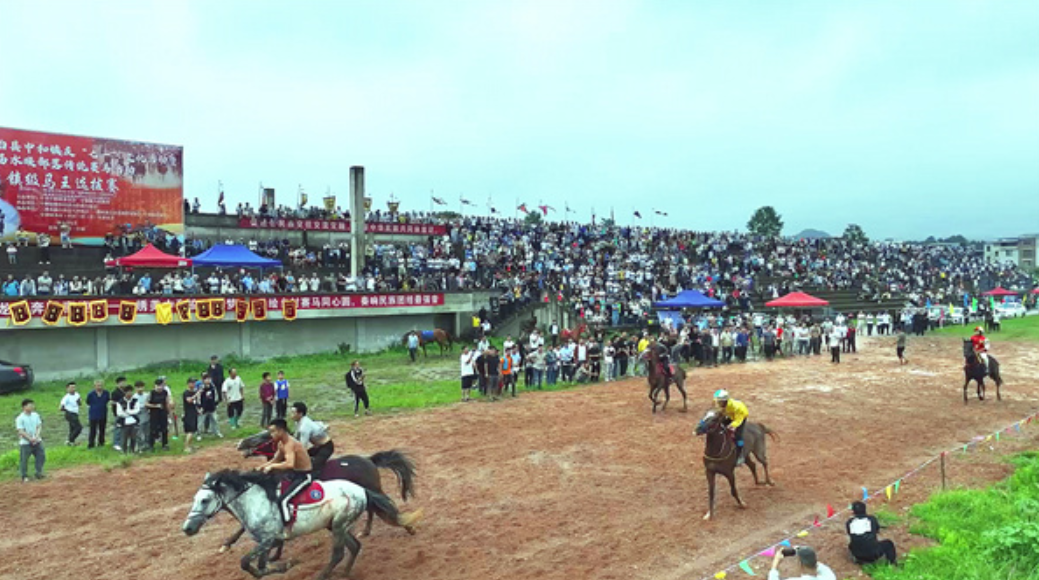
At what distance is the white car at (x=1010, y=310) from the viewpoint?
44209 millimetres

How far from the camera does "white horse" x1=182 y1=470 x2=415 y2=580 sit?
7770 mm

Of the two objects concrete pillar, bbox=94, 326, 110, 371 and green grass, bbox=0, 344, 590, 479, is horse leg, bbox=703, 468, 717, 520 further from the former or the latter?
concrete pillar, bbox=94, 326, 110, 371

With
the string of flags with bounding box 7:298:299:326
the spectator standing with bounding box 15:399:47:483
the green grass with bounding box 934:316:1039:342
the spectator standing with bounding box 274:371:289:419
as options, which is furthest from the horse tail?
the green grass with bounding box 934:316:1039:342

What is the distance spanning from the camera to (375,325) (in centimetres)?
3253

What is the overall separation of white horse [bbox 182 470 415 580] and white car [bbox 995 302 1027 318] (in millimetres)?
46785

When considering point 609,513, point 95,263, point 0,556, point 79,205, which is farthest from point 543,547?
point 79,205

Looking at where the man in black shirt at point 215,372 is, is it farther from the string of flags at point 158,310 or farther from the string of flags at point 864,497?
the string of flags at point 864,497

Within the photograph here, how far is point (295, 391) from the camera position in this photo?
71.2 feet

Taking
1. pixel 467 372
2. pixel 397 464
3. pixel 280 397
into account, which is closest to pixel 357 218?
pixel 467 372

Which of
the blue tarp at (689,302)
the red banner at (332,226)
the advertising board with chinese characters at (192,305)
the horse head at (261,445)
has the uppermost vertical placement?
the red banner at (332,226)

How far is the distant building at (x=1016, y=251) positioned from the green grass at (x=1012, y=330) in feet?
270

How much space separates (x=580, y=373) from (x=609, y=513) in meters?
13.2

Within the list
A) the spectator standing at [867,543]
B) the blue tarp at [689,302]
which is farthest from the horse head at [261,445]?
the blue tarp at [689,302]

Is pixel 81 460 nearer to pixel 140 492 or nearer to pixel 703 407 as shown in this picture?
pixel 140 492
